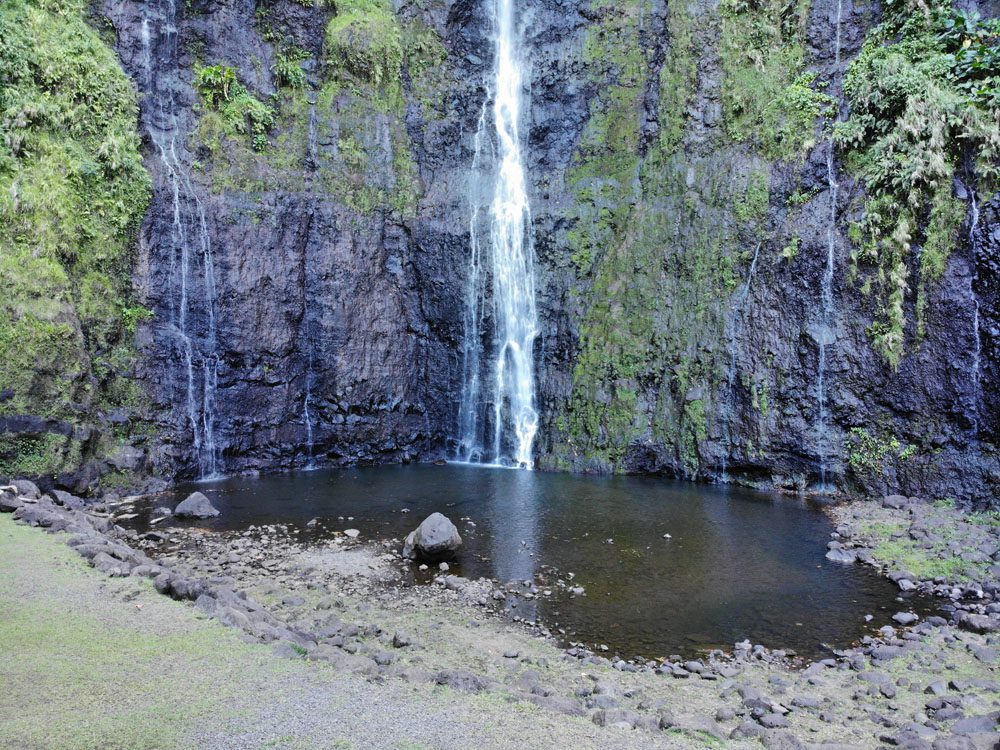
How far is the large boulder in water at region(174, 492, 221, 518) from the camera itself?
45.4 feet

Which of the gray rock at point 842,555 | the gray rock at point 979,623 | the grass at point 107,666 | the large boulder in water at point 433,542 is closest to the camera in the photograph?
the grass at point 107,666

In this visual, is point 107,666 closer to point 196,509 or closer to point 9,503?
point 9,503

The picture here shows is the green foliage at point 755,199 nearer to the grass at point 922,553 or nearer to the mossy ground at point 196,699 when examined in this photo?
the grass at point 922,553

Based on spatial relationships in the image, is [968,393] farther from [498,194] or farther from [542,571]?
[498,194]

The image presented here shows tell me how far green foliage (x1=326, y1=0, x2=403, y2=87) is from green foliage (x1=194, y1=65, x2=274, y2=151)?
3.32 m

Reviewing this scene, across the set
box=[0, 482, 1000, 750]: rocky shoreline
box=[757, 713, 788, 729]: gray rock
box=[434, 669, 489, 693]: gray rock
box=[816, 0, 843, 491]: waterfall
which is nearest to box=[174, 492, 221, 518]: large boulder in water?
box=[0, 482, 1000, 750]: rocky shoreline

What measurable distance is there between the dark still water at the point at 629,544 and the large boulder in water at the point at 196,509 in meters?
0.32

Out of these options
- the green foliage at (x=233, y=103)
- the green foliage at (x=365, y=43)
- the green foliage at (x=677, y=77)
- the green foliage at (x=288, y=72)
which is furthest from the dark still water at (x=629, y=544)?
the green foliage at (x=365, y=43)

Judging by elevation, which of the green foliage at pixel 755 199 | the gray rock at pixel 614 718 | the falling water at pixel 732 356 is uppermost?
the green foliage at pixel 755 199

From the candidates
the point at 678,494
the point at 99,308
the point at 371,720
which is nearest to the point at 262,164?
the point at 99,308

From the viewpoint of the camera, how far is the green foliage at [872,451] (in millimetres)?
15602

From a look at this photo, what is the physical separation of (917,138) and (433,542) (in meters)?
14.7

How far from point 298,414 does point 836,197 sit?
16317 millimetres

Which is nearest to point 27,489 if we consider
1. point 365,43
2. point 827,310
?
point 365,43
